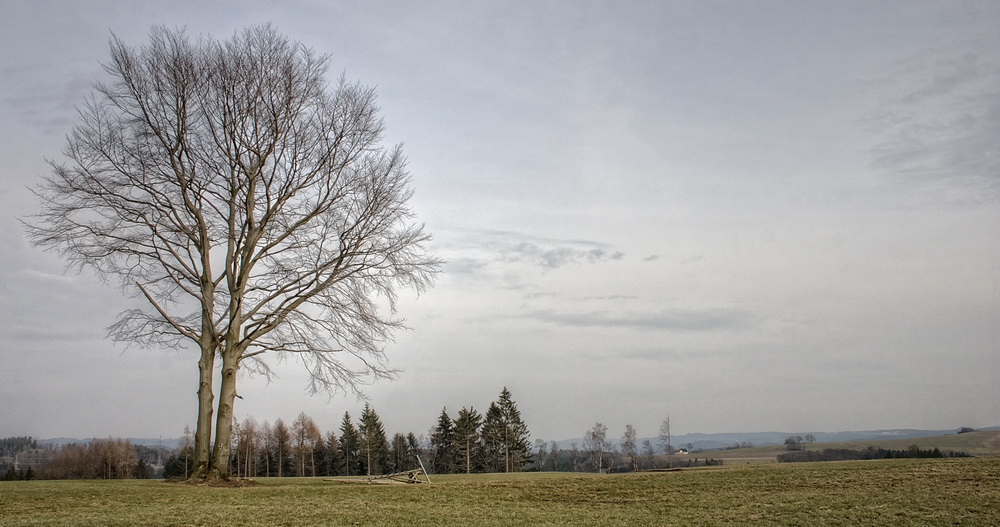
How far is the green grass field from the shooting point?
12914 millimetres

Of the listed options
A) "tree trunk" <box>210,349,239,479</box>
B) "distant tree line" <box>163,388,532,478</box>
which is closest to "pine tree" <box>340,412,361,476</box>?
"distant tree line" <box>163,388,532,478</box>

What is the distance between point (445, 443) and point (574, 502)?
222 feet

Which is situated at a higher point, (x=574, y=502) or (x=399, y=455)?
(x=574, y=502)

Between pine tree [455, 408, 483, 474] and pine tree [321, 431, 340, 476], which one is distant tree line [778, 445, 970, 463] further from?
pine tree [321, 431, 340, 476]

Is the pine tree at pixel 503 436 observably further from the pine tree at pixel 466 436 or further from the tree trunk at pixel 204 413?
the tree trunk at pixel 204 413

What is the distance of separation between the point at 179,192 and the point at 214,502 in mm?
10296

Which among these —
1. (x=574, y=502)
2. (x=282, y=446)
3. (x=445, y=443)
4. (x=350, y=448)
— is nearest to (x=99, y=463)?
(x=282, y=446)

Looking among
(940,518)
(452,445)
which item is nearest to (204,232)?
(940,518)

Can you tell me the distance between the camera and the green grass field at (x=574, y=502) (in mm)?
12914

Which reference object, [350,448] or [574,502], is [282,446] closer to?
[350,448]

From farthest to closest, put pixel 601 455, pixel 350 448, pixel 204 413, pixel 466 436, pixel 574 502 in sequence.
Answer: pixel 601 455
pixel 350 448
pixel 466 436
pixel 204 413
pixel 574 502

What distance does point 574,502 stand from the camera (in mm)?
16828

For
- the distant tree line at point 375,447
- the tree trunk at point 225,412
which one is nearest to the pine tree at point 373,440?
the distant tree line at point 375,447

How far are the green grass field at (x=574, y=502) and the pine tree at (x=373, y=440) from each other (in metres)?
67.4
